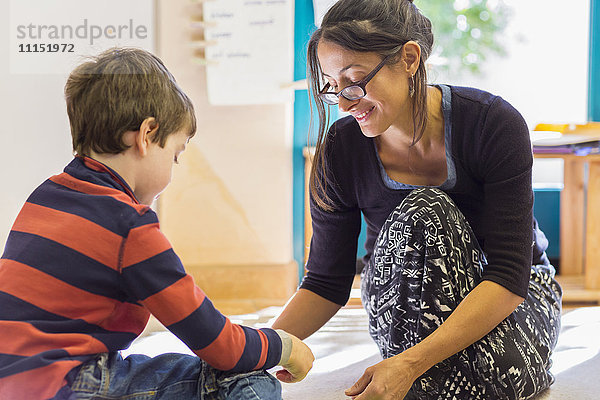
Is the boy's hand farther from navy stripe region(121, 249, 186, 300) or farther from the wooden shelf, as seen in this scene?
the wooden shelf

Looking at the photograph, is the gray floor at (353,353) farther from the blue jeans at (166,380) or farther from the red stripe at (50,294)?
the red stripe at (50,294)

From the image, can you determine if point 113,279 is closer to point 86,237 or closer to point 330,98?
point 86,237

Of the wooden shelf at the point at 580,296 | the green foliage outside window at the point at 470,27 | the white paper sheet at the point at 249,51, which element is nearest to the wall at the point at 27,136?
the white paper sheet at the point at 249,51

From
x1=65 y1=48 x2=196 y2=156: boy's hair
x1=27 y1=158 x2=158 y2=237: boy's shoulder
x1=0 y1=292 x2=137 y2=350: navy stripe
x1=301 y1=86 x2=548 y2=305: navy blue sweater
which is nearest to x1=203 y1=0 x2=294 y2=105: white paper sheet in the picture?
x1=301 y1=86 x2=548 y2=305: navy blue sweater

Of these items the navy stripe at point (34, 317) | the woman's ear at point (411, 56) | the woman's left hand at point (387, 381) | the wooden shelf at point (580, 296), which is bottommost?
the wooden shelf at point (580, 296)

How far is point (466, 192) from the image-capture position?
1087 millimetres

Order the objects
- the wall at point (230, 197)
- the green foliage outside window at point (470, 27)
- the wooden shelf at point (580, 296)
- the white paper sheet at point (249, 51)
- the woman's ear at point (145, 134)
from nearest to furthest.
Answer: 1. the woman's ear at point (145, 134)
2. the wall at point (230, 197)
3. the white paper sheet at point (249, 51)
4. the wooden shelf at point (580, 296)
5. the green foliage outside window at point (470, 27)

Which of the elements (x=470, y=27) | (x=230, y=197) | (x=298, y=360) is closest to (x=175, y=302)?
(x=298, y=360)

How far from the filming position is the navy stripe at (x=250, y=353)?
77 centimetres

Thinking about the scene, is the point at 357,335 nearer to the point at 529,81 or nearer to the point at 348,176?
the point at 348,176

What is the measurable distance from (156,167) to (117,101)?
92mm

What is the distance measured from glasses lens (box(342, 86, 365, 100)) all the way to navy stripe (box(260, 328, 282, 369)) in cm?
39

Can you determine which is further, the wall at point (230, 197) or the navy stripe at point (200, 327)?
the wall at point (230, 197)

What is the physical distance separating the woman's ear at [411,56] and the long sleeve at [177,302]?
493 mm
